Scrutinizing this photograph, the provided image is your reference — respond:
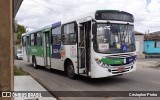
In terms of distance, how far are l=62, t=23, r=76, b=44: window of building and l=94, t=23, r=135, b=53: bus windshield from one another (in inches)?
85.1

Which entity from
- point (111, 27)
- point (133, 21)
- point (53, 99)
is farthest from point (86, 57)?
point (53, 99)

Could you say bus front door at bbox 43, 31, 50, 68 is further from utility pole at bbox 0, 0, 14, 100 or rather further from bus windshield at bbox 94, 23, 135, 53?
utility pole at bbox 0, 0, 14, 100

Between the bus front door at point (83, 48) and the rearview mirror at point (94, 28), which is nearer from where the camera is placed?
the rearview mirror at point (94, 28)

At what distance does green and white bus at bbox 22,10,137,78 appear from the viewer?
11.7m

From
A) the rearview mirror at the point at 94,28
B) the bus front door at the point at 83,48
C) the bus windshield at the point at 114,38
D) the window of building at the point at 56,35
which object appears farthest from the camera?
the window of building at the point at 56,35

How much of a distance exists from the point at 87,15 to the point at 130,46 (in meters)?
2.42

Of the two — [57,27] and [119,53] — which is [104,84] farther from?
[57,27]

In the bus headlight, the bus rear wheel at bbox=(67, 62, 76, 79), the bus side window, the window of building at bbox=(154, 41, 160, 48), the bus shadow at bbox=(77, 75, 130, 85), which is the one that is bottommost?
the bus shadow at bbox=(77, 75, 130, 85)

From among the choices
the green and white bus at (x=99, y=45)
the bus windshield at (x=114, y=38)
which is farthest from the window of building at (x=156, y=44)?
the bus windshield at (x=114, y=38)

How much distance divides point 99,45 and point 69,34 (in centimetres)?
295

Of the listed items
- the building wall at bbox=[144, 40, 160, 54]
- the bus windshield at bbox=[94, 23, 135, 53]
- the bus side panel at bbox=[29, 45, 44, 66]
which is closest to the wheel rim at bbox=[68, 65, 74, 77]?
the bus windshield at bbox=[94, 23, 135, 53]

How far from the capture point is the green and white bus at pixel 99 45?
11734mm

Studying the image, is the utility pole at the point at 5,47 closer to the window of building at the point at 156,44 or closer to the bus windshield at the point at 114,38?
the bus windshield at the point at 114,38

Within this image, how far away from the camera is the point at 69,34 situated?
47.0 feet
